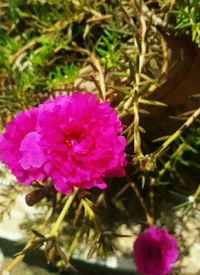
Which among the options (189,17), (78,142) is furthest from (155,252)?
(189,17)

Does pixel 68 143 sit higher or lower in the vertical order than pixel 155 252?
higher

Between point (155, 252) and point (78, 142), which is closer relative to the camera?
point (78, 142)

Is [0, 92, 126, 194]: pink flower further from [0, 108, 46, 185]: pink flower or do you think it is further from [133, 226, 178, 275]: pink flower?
[133, 226, 178, 275]: pink flower

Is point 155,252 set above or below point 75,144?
below

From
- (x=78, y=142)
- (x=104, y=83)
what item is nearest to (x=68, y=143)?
(x=78, y=142)

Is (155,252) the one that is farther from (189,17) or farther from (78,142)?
(189,17)

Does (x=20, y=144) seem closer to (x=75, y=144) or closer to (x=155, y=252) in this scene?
(x=75, y=144)

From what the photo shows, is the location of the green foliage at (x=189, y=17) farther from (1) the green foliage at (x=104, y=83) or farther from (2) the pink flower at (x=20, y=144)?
(2) the pink flower at (x=20, y=144)
